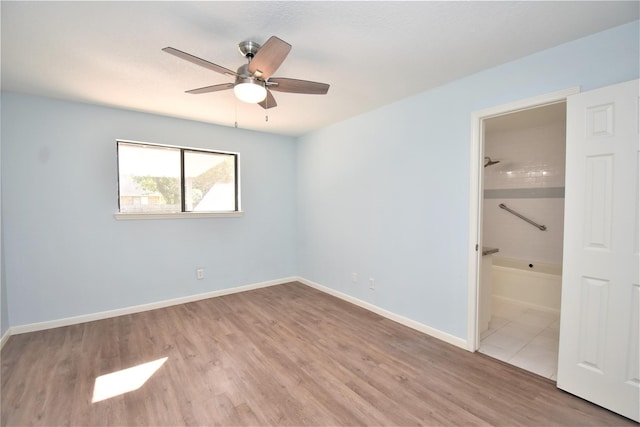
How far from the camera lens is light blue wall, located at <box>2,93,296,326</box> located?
283 centimetres

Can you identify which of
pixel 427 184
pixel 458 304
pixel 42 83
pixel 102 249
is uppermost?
pixel 42 83

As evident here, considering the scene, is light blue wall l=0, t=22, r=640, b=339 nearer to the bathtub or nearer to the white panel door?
the white panel door

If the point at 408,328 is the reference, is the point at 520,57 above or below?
above

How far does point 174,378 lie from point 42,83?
113 inches

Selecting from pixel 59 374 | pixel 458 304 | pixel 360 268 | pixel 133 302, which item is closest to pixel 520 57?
pixel 458 304

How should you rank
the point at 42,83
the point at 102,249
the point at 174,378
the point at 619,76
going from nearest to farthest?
the point at 619,76 → the point at 174,378 → the point at 42,83 → the point at 102,249

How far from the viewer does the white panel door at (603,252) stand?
1650 mm

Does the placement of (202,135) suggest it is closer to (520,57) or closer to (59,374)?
(59,374)

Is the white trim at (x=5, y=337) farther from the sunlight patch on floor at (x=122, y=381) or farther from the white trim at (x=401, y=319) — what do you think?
the white trim at (x=401, y=319)

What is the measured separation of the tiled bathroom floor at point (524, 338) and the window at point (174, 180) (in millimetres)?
3624

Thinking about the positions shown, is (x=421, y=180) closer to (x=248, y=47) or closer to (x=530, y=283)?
(x=248, y=47)

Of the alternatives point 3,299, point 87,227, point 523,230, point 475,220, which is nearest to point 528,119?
point 523,230

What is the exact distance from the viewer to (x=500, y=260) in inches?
169

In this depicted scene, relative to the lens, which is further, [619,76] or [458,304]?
[458,304]
